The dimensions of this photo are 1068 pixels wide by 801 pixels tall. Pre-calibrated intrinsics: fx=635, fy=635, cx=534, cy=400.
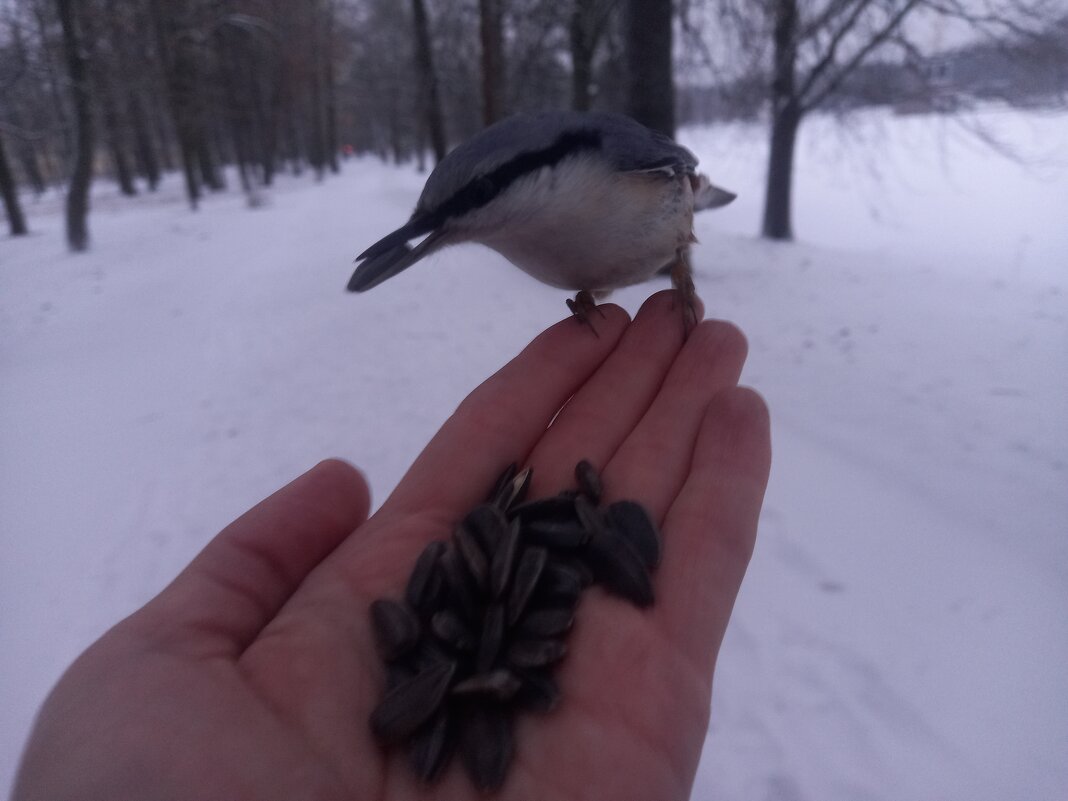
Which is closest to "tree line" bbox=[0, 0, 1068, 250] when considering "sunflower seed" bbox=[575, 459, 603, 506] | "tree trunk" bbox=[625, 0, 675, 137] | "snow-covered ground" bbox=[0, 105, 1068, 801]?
"tree trunk" bbox=[625, 0, 675, 137]

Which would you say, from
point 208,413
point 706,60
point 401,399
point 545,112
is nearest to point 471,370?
point 401,399

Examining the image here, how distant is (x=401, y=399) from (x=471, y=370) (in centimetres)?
63

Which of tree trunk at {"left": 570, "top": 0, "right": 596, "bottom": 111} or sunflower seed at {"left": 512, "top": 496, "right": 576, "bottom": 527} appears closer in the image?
sunflower seed at {"left": 512, "top": 496, "right": 576, "bottom": 527}

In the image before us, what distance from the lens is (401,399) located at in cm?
450

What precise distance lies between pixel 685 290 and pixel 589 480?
0.90 meters

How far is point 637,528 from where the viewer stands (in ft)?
5.36

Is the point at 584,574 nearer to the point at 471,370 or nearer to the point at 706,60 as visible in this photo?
the point at 471,370

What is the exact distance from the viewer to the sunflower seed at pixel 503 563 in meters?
1.53

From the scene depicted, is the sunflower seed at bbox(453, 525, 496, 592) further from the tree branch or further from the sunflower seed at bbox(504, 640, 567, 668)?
the tree branch

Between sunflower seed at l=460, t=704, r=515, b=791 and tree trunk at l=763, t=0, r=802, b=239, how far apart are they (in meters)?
8.57

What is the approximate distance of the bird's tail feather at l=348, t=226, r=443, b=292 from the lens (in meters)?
1.59

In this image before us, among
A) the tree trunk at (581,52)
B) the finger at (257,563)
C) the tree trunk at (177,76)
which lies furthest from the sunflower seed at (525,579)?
the tree trunk at (177,76)

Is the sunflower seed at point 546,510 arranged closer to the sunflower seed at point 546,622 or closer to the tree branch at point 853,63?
the sunflower seed at point 546,622

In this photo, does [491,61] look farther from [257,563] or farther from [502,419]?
[257,563]
